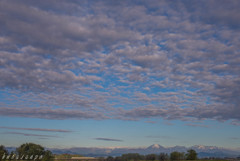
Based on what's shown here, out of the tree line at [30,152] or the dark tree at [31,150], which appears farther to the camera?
the dark tree at [31,150]

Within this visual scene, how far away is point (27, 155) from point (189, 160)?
130349 mm

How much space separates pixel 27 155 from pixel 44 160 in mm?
32299

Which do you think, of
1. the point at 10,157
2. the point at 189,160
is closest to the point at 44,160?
the point at 10,157

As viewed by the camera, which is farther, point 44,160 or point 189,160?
point 189,160

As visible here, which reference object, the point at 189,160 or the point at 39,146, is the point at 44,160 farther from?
the point at 189,160

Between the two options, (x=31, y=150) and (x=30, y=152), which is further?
(x=31, y=150)

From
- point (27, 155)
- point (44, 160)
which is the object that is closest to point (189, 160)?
point (44, 160)

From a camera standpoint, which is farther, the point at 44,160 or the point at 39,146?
the point at 39,146

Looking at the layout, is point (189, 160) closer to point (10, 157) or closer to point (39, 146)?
point (39, 146)

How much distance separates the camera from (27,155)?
18362 cm

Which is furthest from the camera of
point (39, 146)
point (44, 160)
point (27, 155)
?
point (39, 146)

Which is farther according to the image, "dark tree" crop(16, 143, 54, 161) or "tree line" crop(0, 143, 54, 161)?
"dark tree" crop(16, 143, 54, 161)

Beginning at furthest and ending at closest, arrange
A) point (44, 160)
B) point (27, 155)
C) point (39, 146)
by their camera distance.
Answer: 1. point (39, 146)
2. point (27, 155)
3. point (44, 160)

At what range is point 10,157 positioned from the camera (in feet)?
544
